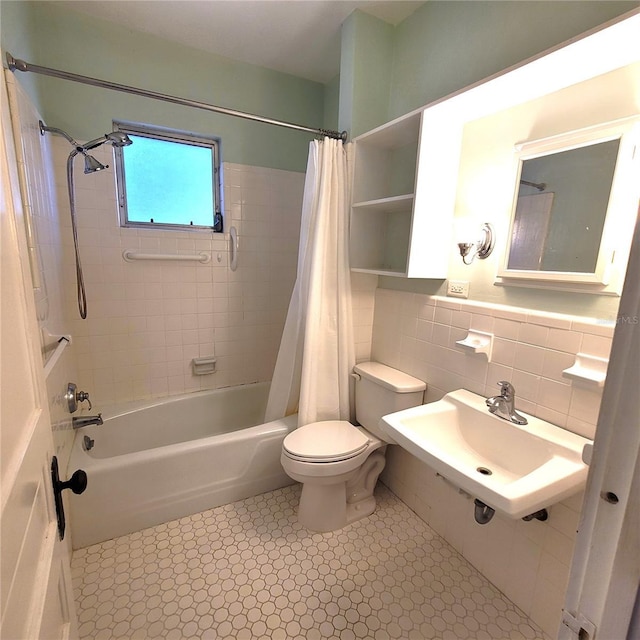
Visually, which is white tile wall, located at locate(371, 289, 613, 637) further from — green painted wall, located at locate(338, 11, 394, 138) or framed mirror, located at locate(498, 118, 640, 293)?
green painted wall, located at locate(338, 11, 394, 138)

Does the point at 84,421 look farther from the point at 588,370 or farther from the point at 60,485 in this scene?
the point at 588,370

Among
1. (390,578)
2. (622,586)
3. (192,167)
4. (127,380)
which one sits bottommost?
(390,578)

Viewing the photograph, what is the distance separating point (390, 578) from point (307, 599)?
14.6 inches

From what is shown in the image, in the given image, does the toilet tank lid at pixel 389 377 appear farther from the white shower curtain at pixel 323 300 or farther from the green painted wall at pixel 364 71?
the green painted wall at pixel 364 71

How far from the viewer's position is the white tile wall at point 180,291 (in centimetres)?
194

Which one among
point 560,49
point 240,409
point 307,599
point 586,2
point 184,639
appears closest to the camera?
point 560,49

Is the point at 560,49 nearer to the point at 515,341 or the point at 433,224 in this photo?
the point at 433,224

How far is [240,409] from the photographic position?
8.07ft

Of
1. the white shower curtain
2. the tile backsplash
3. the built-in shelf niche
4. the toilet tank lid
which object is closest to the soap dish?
the tile backsplash

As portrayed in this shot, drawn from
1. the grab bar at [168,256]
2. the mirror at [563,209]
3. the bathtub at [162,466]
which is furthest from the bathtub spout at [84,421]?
the mirror at [563,209]

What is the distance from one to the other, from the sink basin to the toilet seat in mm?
383

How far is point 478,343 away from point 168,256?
1834mm

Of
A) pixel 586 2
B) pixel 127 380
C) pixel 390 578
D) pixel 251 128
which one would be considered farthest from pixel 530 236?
pixel 127 380

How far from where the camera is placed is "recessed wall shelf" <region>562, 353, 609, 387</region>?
1018mm
